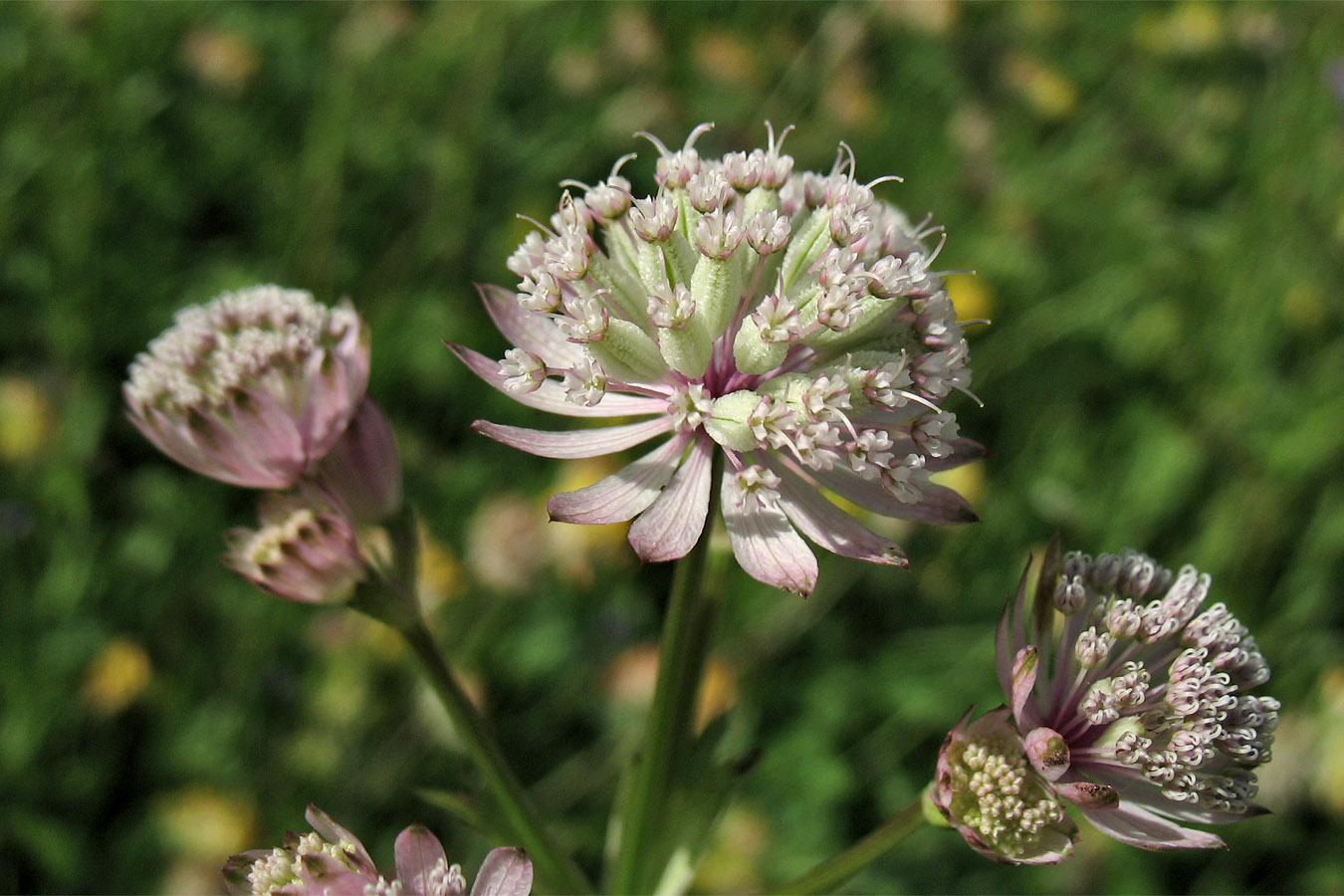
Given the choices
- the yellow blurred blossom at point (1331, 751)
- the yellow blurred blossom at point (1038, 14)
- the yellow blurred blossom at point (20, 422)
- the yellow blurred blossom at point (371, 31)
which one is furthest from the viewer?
the yellow blurred blossom at point (1038, 14)

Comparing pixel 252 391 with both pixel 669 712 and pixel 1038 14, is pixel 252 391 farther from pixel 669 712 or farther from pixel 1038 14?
pixel 1038 14

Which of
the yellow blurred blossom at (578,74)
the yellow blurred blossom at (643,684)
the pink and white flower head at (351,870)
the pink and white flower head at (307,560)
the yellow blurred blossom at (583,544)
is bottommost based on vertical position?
the yellow blurred blossom at (643,684)

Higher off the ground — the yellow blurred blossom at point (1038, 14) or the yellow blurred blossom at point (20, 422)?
the yellow blurred blossom at point (1038, 14)

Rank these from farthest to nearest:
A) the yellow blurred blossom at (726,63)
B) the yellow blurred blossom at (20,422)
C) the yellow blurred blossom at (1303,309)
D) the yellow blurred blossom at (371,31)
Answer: the yellow blurred blossom at (726,63) → the yellow blurred blossom at (371,31) → the yellow blurred blossom at (1303,309) → the yellow blurred blossom at (20,422)

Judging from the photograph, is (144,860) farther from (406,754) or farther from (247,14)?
(247,14)

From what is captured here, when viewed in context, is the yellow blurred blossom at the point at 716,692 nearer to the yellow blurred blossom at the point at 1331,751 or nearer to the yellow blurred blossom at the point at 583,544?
the yellow blurred blossom at the point at 583,544

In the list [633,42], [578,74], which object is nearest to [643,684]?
[578,74]

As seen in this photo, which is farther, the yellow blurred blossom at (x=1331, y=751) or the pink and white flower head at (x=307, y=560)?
the yellow blurred blossom at (x=1331, y=751)

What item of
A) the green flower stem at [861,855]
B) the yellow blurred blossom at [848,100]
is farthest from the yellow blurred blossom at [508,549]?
the yellow blurred blossom at [848,100]
